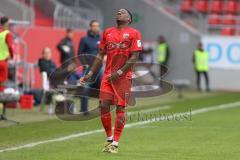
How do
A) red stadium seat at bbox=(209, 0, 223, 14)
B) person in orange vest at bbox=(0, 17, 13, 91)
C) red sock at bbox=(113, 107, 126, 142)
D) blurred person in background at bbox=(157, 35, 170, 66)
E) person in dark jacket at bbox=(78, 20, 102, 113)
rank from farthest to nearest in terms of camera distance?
red stadium seat at bbox=(209, 0, 223, 14) → blurred person in background at bbox=(157, 35, 170, 66) → person in dark jacket at bbox=(78, 20, 102, 113) → person in orange vest at bbox=(0, 17, 13, 91) → red sock at bbox=(113, 107, 126, 142)

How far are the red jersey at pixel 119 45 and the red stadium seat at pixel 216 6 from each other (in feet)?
73.9

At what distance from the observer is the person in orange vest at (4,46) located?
58.2 ft

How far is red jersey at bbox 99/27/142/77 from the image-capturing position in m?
12.5

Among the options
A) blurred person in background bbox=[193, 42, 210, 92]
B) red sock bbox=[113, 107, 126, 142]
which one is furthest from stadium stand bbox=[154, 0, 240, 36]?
red sock bbox=[113, 107, 126, 142]

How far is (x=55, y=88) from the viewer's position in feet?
68.1

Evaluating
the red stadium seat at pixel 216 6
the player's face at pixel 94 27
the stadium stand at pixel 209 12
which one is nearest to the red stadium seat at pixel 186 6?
the stadium stand at pixel 209 12

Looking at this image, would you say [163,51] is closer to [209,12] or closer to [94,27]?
[209,12]

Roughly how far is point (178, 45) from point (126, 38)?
830 inches

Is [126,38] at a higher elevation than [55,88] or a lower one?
higher

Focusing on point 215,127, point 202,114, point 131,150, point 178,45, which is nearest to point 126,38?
point 131,150

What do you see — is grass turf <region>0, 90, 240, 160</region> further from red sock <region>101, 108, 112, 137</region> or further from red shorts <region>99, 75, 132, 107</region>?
red shorts <region>99, 75, 132, 107</region>

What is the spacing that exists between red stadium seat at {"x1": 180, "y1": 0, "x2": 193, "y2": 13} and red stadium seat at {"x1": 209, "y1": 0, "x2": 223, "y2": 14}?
86cm

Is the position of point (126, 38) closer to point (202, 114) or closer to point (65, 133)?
point (65, 133)

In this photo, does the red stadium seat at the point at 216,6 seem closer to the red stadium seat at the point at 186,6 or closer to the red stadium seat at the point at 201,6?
the red stadium seat at the point at 201,6
